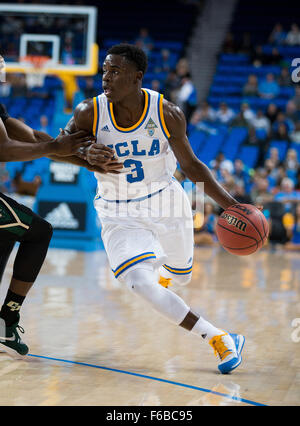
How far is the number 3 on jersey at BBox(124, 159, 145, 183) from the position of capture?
159 inches

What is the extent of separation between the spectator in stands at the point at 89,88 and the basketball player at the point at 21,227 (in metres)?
11.1

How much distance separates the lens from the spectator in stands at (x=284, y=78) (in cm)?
1550

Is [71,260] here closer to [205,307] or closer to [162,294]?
[205,307]

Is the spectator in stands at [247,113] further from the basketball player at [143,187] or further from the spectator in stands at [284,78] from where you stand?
the basketball player at [143,187]

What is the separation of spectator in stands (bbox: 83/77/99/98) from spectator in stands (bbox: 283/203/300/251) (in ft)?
18.8

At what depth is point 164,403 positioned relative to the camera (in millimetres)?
A: 3043

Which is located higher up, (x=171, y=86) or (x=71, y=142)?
(x=71, y=142)

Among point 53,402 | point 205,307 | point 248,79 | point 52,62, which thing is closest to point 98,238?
point 52,62

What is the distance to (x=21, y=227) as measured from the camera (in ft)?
12.5

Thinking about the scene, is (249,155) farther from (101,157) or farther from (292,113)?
(101,157)

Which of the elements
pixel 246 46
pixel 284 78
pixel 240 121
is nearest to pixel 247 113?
pixel 240 121

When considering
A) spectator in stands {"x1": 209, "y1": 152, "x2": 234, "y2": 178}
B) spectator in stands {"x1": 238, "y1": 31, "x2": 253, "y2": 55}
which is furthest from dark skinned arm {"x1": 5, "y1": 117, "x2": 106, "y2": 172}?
spectator in stands {"x1": 238, "y1": 31, "x2": 253, "y2": 55}

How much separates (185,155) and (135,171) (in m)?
0.34

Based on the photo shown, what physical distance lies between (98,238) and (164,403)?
8433 mm
